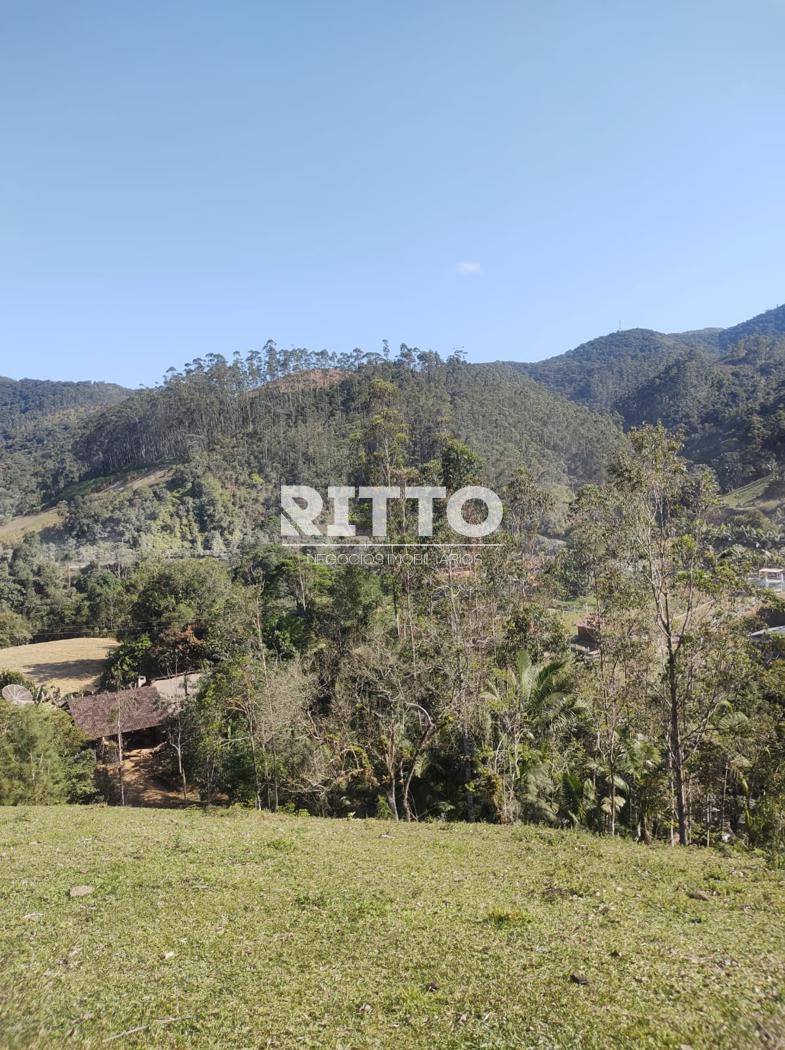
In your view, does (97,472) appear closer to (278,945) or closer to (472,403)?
(472,403)

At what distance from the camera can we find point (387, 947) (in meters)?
5.38

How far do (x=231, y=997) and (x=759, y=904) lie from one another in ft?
18.1

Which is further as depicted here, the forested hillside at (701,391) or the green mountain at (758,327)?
the green mountain at (758,327)

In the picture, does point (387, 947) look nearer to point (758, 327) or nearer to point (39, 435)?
point (39, 435)

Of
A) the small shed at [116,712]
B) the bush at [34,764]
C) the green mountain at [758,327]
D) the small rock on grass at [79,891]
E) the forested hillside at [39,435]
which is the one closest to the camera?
the small rock on grass at [79,891]

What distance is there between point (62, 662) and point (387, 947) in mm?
38556

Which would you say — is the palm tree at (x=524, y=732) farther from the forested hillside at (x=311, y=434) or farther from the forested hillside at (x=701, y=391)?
the forested hillside at (x=311, y=434)

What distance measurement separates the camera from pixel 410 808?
1419 cm

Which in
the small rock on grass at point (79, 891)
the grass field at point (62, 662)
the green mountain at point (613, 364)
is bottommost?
the grass field at point (62, 662)

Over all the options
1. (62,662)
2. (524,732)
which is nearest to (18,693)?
(62,662)

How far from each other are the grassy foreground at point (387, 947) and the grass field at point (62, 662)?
2844 centimetres

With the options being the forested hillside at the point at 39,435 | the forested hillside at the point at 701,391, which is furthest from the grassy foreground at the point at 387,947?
the forested hillside at the point at 39,435

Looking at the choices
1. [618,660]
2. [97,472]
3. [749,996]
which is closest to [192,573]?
[618,660]

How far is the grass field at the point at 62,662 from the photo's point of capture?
34062 millimetres
